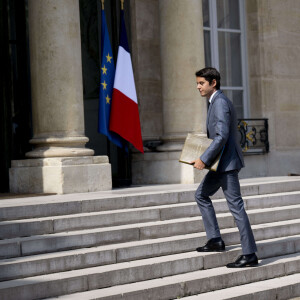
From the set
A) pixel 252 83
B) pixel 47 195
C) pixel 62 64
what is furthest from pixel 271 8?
pixel 47 195

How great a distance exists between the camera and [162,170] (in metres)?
12.9

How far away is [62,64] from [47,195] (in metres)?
1.94

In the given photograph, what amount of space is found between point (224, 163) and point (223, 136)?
30 centimetres

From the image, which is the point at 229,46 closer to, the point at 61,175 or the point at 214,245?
the point at 61,175

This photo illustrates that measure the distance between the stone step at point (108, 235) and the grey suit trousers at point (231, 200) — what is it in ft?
2.82

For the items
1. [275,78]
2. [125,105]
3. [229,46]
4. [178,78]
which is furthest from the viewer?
[275,78]

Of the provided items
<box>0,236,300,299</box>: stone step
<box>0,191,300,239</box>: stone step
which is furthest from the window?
<box>0,236,300,299</box>: stone step

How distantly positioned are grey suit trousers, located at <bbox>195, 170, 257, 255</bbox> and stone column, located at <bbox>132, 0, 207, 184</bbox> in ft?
14.9

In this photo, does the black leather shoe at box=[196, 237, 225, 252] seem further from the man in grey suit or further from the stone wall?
the stone wall

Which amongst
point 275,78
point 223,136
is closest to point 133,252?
point 223,136

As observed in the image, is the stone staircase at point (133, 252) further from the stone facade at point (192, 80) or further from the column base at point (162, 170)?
the stone facade at point (192, 80)

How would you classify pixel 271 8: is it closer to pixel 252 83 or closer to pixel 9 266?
pixel 252 83

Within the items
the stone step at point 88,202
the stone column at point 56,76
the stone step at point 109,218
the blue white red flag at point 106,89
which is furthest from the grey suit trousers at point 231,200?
the blue white red flag at point 106,89

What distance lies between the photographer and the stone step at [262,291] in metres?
7.31
